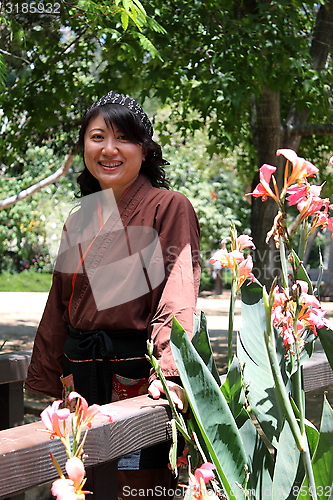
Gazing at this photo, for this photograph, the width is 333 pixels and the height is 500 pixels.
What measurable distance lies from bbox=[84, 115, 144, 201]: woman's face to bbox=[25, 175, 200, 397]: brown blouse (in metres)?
0.06

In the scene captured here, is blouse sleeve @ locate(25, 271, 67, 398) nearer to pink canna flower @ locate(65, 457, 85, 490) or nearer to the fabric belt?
the fabric belt

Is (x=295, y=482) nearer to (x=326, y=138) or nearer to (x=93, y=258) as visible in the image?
(x=93, y=258)

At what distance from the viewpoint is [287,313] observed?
100 centimetres

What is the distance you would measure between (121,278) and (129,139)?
0.45 m

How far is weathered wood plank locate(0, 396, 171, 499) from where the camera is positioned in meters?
0.98

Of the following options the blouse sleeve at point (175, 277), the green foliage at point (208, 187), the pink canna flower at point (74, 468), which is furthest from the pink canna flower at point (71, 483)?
the green foliage at point (208, 187)

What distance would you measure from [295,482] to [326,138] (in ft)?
25.4

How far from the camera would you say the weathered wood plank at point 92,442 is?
981mm

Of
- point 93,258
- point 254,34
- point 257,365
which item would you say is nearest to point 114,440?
point 257,365

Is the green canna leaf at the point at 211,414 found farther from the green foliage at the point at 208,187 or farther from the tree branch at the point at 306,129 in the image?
the green foliage at the point at 208,187

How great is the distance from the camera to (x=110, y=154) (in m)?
1.76

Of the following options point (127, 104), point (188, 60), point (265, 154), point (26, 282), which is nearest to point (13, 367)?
point (127, 104)

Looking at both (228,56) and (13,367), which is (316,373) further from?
(228,56)

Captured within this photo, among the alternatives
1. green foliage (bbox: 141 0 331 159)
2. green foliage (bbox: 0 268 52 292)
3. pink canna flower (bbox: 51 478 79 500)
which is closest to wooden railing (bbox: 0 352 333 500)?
pink canna flower (bbox: 51 478 79 500)
